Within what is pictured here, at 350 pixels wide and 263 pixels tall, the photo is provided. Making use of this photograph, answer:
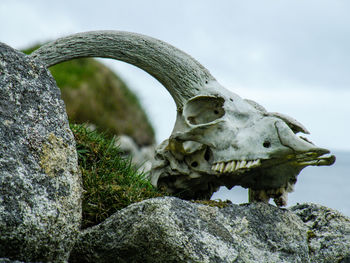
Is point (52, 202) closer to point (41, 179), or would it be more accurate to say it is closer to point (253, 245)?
point (41, 179)

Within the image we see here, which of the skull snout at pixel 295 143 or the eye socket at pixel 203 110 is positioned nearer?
the skull snout at pixel 295 143

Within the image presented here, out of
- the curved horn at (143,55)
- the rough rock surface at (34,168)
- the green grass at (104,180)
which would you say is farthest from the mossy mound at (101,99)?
the rough rock surface at (34,168)

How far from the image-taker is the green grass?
4.91m

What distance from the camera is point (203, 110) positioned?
17.8 feet

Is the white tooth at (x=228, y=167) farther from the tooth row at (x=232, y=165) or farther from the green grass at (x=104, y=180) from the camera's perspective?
the green grass at (x=104, y=180)

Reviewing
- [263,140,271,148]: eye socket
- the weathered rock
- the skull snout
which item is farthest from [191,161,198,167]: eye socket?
the weathered rock

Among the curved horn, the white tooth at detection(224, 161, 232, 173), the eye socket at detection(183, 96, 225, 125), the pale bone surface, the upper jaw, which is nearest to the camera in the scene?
the upper jaw

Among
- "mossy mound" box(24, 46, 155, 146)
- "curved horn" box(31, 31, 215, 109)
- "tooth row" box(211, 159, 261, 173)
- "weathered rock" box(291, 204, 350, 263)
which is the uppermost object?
"mossy mound" box(24, 46, 155, 146)

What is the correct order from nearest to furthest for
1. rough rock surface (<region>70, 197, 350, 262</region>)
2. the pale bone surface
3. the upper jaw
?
rough rock surface (<region>70, 197, 350, 262</region>) < the upper jaw < the pale bone surface

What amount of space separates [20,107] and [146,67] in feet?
7.42

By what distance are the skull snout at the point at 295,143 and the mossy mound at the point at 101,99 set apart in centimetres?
1092

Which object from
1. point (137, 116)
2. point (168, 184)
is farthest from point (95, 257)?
point (137, 116)

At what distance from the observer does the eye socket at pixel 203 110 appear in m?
5.33

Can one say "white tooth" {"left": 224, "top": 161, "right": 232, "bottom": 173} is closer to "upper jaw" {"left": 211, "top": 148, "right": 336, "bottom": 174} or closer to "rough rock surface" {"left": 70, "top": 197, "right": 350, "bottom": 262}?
"upper jaw" {"left": 211, "top": 148, "right": 336, "bottom": 174}
